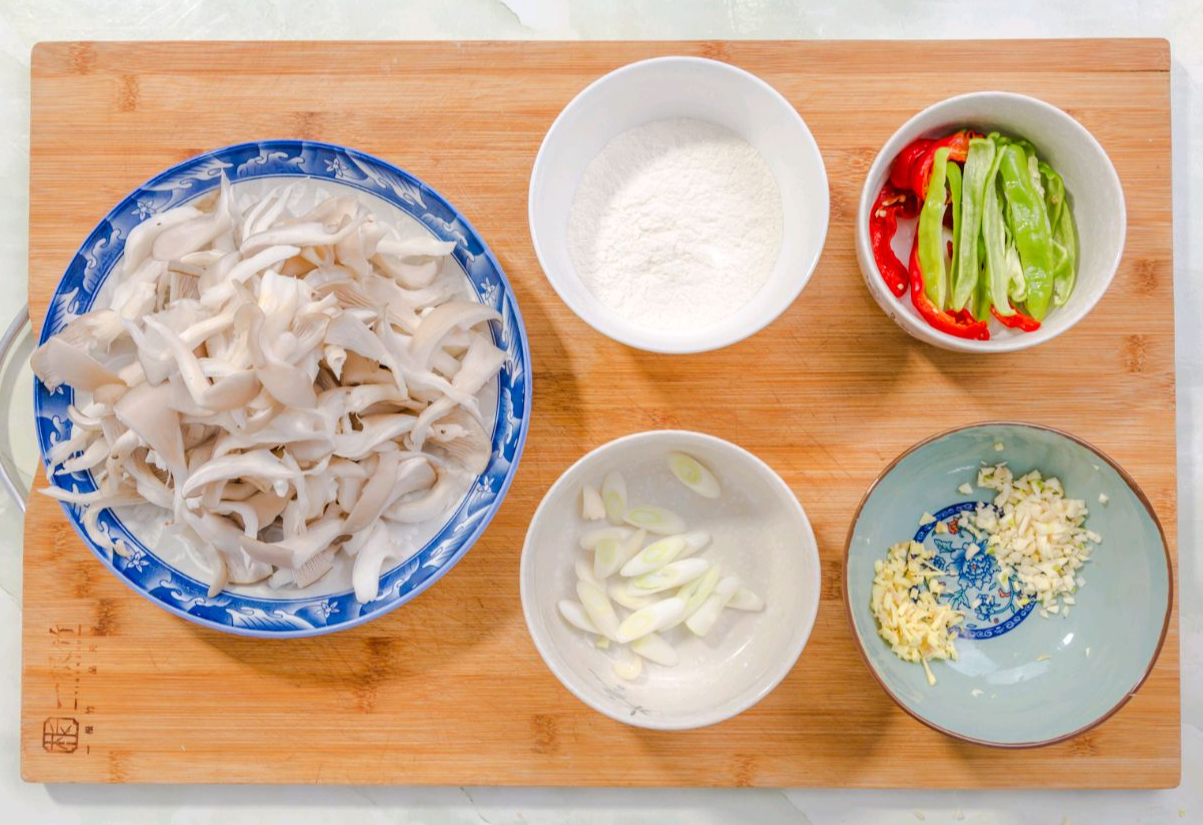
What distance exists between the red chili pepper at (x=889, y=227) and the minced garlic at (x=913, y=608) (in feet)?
1.22

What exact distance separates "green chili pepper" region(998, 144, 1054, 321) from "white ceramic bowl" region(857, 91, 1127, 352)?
0.04m

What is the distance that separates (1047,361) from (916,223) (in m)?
0.28

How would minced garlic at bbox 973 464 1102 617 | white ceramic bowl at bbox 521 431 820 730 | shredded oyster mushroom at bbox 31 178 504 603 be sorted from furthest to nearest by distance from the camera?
minced garlic at bbox 973 464 1102 617 < white ceramic bowl at bbox 521 431 820 730 < shredded oyster mushroom at bbox 31 178 504 603

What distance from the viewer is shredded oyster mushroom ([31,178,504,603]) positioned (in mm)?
1110

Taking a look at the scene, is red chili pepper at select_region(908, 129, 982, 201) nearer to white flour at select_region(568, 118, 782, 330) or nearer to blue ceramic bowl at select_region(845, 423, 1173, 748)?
white flour at select_region(568, 118, 782, 330)

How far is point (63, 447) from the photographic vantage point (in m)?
1.22

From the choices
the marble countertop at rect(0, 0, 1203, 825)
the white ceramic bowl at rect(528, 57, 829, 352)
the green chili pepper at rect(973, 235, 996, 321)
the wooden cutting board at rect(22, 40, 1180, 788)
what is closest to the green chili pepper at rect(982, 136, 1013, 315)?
the green chili pepper at rect(973, 235, 996, 321)

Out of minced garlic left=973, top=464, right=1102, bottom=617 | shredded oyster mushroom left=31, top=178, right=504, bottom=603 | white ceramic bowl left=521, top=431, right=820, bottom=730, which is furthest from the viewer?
minced garlic left=973, top=464, right=1102, bottom=617

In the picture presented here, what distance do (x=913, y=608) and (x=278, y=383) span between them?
0.89m

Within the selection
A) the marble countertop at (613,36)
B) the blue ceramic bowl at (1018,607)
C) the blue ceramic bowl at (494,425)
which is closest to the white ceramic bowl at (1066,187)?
the blue ceramic bowl at (1018,607)

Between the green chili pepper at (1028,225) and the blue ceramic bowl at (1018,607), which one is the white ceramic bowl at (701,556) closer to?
the blue ceramic bowl at (1018,607)

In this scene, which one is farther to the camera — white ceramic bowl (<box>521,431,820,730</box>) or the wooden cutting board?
the wooden cutting board

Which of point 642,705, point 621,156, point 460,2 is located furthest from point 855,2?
point 642,705

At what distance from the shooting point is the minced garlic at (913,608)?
1276mm
